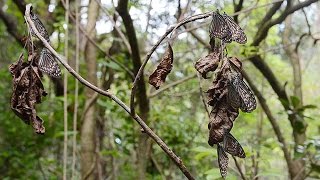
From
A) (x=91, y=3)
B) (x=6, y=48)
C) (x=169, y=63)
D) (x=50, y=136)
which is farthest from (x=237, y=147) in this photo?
(x=6, y=48)

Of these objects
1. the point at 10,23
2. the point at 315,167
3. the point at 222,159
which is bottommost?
the point at 315,167

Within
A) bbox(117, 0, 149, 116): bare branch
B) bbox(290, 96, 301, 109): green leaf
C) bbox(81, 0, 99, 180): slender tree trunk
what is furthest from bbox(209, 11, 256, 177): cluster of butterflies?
bbox(81, 0, 99, 180): slender tree trunk

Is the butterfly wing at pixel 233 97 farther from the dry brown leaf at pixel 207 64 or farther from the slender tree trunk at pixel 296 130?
the slender tree trunk at pixel 296 130

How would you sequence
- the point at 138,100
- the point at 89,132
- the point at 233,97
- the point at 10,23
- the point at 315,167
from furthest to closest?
the point at 10,23, the point at 89,132, the point at 138,100, the point at 315,167, the point at 233,97

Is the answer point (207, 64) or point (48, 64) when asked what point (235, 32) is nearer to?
point (207, 64)

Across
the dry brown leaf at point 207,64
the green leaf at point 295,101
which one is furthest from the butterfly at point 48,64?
the green leaf at point 295,101

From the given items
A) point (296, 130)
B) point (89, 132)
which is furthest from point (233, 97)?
point (89, 132)

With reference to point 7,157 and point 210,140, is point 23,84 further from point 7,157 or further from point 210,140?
point 7,157
